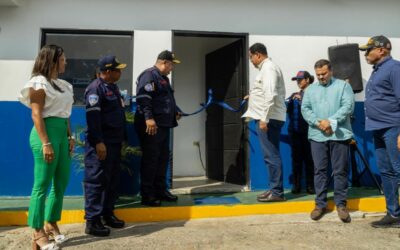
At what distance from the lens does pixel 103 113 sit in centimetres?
346

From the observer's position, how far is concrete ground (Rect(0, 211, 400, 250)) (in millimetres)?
3090

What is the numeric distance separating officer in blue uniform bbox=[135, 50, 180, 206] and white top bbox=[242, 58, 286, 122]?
1.08 metres

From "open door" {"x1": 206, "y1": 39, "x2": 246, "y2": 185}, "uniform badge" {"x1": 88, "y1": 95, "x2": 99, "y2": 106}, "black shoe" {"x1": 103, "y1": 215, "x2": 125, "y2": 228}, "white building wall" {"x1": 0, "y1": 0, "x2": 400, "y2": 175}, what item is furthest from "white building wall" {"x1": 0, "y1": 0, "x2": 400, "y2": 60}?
"black shoe" {"x1": 103, "y1": 215, "x2": 125, "y2": 228}

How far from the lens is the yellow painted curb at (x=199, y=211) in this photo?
12.6ft

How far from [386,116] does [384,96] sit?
212mm

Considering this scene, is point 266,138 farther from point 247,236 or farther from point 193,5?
point 193,5

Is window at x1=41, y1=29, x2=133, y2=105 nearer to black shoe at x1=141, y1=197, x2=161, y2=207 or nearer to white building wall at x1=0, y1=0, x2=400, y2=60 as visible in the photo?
white building wall at x1=0, y1=0, x2=400, y2=60

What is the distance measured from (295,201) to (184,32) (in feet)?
9.86

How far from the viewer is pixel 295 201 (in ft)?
13.9

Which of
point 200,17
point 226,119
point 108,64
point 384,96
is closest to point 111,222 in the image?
point 108,64

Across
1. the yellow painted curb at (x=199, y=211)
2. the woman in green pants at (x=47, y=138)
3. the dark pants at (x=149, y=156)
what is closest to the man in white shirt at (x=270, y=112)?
the yellow painted curb at (x=199, y=211)

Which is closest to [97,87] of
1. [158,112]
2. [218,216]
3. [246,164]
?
[158,112]

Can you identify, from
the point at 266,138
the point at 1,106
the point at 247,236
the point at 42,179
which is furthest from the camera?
the point at 1,106

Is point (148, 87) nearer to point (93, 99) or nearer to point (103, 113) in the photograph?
point (103, 113)
